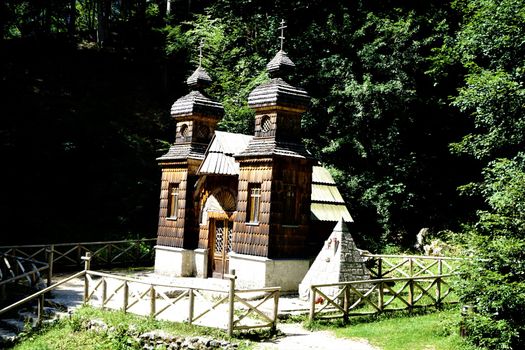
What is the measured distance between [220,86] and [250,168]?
1638 centimetres

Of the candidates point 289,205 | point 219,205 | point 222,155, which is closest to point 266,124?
point 222,155

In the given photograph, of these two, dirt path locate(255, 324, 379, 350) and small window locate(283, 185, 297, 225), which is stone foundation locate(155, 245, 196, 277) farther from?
dirt path locate(255, 324, 379, 350)

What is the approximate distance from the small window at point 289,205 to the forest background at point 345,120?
6935 mm

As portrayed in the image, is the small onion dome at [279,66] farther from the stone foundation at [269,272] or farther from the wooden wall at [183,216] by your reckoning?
the stone foundation at [269,272]

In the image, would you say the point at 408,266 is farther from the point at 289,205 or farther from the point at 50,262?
the point at 50,262

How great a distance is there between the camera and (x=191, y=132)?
2091cm

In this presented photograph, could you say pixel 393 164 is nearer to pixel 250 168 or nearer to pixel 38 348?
pixel 250 168

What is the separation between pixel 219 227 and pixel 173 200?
2740mm

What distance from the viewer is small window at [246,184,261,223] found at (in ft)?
58.0

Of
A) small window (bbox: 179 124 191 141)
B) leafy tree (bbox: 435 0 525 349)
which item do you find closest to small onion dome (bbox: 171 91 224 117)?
small window (bbox: 179 124 191 141)

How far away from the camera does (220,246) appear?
19.5m

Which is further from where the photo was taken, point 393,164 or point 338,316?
point 393,164

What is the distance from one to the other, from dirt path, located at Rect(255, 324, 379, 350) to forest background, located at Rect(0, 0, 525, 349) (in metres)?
8.90

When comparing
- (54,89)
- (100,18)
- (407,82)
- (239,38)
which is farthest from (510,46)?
(100,18)
